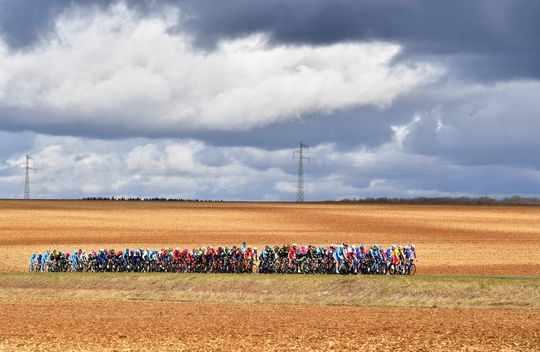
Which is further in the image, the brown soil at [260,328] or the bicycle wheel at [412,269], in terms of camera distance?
the bicycle wheel at [412,269]

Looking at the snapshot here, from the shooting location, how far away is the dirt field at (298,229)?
65.3 m

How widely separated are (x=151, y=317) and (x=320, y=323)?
24.9 ft

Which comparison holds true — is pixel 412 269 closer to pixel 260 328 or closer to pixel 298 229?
pixel 260 328

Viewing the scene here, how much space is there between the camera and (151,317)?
36.6 metres

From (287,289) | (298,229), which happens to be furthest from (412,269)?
(298,229)

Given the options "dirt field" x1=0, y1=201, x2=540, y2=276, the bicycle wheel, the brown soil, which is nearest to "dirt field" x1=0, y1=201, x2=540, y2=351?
the brown soil

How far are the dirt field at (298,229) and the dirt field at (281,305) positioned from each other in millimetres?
381

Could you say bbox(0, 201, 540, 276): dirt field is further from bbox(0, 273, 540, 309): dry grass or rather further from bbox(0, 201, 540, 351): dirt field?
bbox(0, 273, 540, 309): dry grass

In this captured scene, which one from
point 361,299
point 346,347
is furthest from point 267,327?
point 361,299

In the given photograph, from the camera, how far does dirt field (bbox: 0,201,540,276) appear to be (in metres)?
65.3

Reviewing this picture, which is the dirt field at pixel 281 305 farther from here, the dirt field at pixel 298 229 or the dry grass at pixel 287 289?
the dirt field at pixel 298 229

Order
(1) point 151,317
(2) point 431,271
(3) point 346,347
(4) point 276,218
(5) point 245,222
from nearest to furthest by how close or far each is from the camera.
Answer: (3) point 346,347 → (1) point 151,317 → (2) point 431,271 → (5) point 245,222 → (4) point 276,218

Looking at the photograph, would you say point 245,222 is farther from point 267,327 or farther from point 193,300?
point 267,327

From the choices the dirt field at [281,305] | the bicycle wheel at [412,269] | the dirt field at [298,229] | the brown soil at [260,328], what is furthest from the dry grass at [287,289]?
the dirt field at [298,229]
